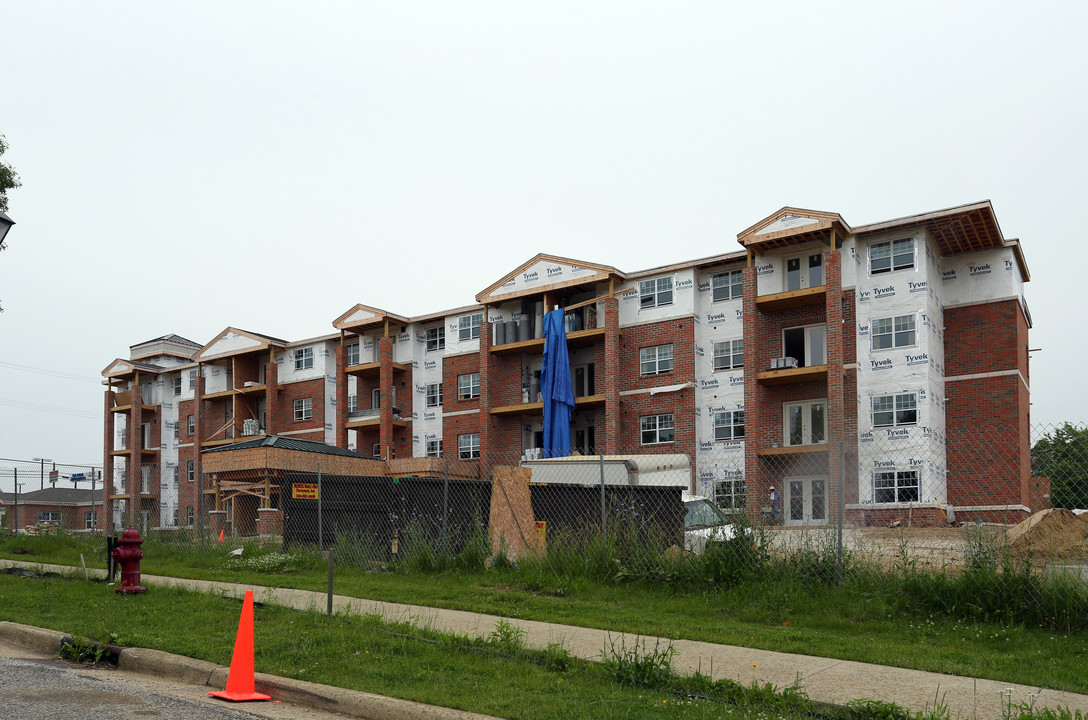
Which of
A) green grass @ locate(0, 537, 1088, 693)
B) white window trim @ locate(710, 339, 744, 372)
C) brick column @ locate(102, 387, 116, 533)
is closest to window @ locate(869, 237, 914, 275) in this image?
white window trim @ locate(710, 339, 744, 372)

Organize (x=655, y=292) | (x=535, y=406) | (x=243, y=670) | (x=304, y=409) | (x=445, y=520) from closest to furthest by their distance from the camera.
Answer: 1. (x=243, y=670)
2. (x=445, y=520)
3. (x=655, y=292)
4. (x=535, y=406)
5. (x=304, y=409)

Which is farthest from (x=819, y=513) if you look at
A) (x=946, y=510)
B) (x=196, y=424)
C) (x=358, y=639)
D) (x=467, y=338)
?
(x=196, y=424)

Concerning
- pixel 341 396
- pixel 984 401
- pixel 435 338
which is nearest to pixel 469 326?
pixel 435 338

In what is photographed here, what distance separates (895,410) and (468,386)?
70.7 ft

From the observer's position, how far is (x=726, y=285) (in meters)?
38.8

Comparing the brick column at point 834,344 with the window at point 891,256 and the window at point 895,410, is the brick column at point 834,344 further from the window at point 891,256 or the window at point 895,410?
the window at point 891,256

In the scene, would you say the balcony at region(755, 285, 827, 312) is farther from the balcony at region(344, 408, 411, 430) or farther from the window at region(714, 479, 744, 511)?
the window at region(714, 479, 744, 511)


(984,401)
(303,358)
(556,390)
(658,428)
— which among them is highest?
(303,358)

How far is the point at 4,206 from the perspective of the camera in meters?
24.5

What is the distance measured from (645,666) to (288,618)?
15.2 feet

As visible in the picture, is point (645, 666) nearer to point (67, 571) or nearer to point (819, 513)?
point (67, 571)

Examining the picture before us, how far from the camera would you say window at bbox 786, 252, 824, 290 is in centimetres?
3612

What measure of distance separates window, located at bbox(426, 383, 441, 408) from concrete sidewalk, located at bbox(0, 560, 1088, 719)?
37.7 metres

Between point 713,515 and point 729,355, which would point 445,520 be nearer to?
point 713,515
